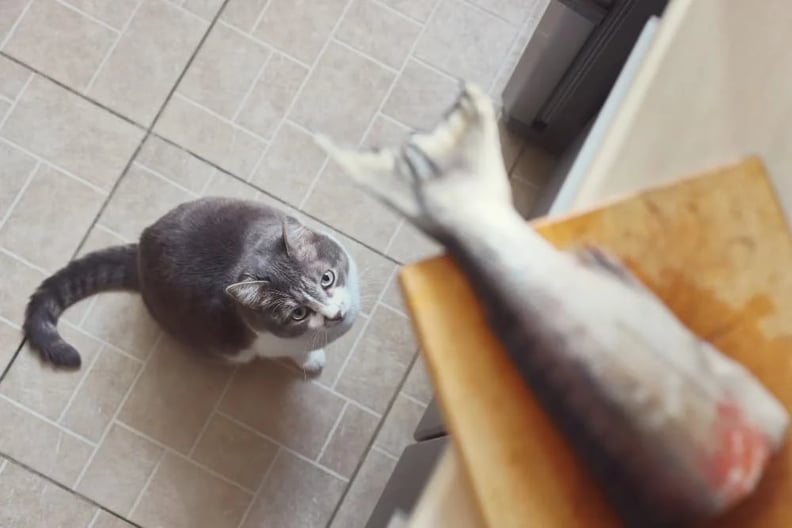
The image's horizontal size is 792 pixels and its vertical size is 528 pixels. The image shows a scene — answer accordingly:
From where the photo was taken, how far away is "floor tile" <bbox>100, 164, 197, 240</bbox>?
1325 millimetres

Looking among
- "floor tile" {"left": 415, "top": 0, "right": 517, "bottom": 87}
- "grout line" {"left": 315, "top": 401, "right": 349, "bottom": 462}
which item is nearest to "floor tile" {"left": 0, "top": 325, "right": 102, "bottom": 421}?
"grout line" {"left": 315, "top": 401, "right": 349, "bottom": 462}

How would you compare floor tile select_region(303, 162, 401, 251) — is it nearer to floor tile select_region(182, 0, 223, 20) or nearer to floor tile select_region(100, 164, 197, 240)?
floor tile select_region(100, 164, 197, 240)

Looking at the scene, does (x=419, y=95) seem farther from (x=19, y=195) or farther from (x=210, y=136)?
(x=19, y=195)

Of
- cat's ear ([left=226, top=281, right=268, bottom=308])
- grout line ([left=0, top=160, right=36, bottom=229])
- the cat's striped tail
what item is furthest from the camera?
grout line ([left=0, top=160, right=36, bottom=229])

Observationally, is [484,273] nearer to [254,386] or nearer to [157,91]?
[254,386]

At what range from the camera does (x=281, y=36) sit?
1387 millimetres

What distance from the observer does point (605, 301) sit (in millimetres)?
442

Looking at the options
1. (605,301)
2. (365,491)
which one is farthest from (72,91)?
(605,301)

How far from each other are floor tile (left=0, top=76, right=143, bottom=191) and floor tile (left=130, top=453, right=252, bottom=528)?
51 centimetres

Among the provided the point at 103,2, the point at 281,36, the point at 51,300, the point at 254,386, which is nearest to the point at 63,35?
the point at 103,2

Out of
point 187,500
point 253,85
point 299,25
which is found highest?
point 299,25

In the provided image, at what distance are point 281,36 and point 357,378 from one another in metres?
0.64

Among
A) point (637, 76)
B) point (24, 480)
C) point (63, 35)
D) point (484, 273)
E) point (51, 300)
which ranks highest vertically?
point (637, 76)

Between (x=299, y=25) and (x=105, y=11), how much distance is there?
1.17 ft
